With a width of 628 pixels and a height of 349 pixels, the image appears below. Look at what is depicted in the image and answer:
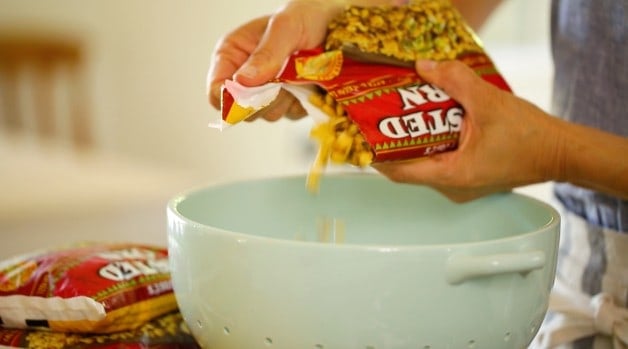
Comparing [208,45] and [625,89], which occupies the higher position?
[625,89]

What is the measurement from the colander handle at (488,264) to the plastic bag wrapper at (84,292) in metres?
0.25

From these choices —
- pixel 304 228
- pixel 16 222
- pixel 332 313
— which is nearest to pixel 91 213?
pixel 16 222

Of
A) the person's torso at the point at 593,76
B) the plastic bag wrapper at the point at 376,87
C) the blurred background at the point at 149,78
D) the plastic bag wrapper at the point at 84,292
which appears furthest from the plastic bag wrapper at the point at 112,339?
the blurred background at the point at 149,78

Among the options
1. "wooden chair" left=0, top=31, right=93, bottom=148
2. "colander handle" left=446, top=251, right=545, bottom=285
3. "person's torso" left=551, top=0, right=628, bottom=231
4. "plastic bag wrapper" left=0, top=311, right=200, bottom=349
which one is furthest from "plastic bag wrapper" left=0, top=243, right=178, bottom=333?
"wooden chair" left=0, top=31, right=93, bottom=148

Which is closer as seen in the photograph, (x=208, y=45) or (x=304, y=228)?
(x=304, y=228)

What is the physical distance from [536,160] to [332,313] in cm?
25

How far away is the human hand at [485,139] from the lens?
0.64 metres

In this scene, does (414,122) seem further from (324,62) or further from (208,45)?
(208,45)

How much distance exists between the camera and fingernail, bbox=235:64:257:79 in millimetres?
593

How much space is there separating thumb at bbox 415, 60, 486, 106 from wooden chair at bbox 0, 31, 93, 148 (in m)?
2.59

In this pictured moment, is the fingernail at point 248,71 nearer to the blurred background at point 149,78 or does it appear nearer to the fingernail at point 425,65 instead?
the fingernail at point 425,65

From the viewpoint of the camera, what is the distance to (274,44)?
2.18ft

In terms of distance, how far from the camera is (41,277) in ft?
2.01

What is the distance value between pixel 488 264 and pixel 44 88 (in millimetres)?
2885
